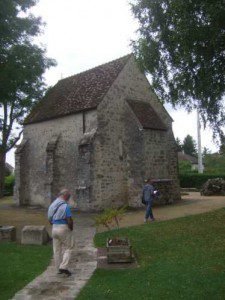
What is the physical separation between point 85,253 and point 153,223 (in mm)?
5300

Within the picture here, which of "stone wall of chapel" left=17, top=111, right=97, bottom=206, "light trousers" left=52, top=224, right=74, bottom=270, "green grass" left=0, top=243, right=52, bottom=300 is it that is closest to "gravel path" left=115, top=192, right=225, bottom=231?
Answer: "green grass" left=0, top=243, right=52, bottom=300

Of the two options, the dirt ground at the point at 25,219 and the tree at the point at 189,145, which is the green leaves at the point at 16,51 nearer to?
the dirt ground at the point at 25,219

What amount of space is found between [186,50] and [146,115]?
38.2ft

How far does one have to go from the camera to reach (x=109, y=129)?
23719mm

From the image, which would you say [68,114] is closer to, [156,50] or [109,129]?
[109,129]

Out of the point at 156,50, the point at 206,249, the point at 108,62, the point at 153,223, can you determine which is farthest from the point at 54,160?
the point at 206,249

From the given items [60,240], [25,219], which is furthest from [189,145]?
[60,240]

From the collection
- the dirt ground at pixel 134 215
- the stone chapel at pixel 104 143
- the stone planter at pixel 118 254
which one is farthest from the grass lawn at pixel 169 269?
the stone chapel at pixel 104 143

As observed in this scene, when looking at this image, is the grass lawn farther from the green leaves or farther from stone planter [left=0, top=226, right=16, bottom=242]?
the green leaves

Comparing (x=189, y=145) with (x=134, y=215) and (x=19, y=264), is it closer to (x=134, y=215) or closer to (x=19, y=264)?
(x=134, y=215)

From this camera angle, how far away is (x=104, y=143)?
2328 cm

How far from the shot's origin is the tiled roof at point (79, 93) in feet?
79.4

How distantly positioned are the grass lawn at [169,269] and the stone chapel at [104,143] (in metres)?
8.25

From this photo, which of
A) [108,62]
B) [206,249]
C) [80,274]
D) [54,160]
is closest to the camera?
[80,274]
